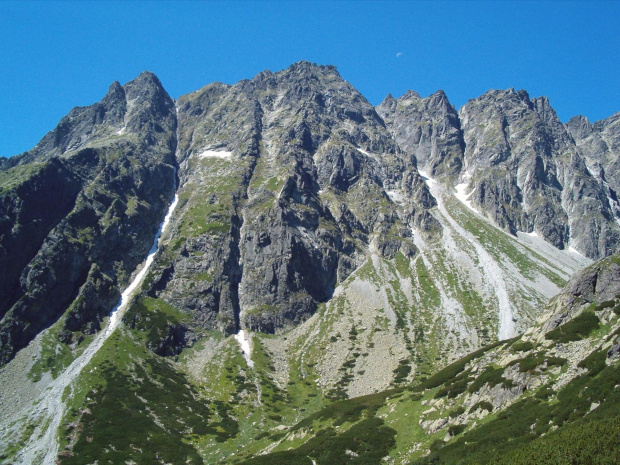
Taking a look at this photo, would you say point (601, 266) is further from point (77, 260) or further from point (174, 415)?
point (77, 260)

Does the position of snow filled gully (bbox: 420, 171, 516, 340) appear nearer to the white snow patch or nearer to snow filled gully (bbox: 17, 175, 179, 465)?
the white snow patch

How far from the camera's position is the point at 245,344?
469 feet

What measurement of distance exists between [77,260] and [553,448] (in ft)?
563

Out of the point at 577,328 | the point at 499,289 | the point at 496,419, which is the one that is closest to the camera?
the point at 496,419

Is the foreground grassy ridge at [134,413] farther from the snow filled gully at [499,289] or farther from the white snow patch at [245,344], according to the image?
the snow filled gully at [499,289]

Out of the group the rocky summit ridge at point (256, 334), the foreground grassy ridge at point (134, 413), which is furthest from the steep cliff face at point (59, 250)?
the foreground grassy ridge at point (134, 413)

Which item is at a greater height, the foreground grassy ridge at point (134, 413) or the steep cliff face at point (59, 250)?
the steep cliff face at point (59, 250)

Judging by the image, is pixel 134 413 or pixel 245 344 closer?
pixel 134 413

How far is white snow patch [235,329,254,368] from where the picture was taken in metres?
132

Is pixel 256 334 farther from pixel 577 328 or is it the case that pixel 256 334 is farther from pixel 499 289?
pixel 577 328

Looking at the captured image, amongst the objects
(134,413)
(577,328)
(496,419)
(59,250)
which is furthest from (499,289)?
(59,250)

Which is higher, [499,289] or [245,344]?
[245,344]

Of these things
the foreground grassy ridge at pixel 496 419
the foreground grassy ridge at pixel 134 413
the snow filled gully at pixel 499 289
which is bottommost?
the snow filled gully at pixel 499 289

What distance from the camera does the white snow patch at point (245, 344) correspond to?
13238 cm
